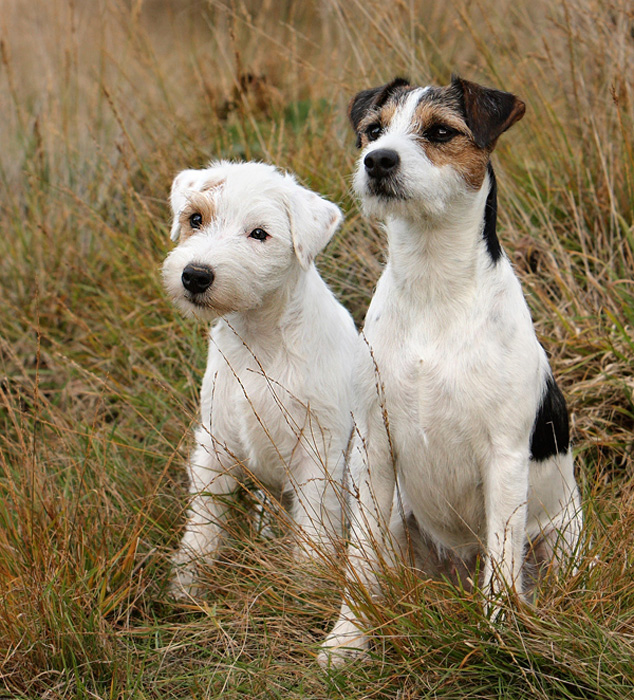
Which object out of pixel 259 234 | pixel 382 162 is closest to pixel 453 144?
pixel 382 162

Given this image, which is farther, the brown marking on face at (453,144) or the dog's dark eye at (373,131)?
the dog's dark eye at (373,131)

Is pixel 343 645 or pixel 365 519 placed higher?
pixel 365 519

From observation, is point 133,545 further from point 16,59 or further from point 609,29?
point 16,59

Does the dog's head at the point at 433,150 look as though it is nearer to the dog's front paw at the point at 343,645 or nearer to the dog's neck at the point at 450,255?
the dog's neck at the point at 450,255

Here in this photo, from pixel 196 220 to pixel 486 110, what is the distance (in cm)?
128

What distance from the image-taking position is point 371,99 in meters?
3.41

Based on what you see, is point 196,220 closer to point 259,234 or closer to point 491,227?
point 259,234

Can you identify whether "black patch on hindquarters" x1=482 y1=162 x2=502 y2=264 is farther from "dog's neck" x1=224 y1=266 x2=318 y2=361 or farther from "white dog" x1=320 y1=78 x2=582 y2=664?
"dog's neck" x1=224 y1=266 x2=318 y2=361

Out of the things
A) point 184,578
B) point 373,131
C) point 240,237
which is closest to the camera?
point 373,131

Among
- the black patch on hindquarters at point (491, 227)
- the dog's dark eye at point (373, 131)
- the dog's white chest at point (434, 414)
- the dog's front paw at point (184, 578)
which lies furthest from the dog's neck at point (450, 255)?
the dog's front paw at point (184, 578)

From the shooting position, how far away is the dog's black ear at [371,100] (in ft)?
11.1

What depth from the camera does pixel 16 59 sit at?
8914 millimetres

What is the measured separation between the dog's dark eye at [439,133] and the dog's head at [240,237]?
0.72 metres

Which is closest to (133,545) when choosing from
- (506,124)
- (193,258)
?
(193,258)
